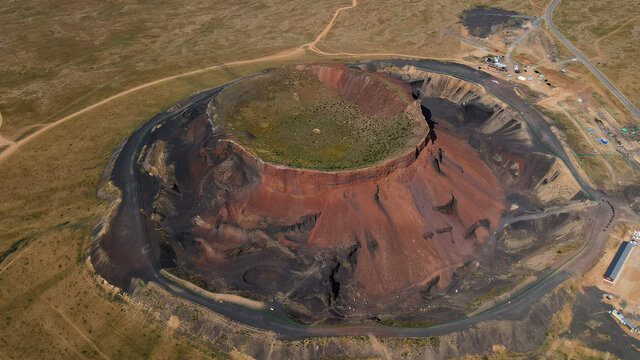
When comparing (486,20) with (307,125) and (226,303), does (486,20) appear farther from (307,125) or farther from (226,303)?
(226,303)

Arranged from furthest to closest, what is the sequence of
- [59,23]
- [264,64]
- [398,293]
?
[59,23]
[264,64]
[398,293]

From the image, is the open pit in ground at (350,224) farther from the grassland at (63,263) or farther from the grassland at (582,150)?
the grassland at (63,263)

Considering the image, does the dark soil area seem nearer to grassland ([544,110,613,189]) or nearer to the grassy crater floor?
grassland ([544,110,613,189])

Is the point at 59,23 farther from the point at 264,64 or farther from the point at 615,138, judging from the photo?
the point at 615,138

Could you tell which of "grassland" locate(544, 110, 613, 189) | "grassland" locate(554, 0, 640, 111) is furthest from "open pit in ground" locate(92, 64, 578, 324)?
"grassland" locate(554, 0, 640, 111)

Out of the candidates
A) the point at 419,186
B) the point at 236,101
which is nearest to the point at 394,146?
the point at 419,186
